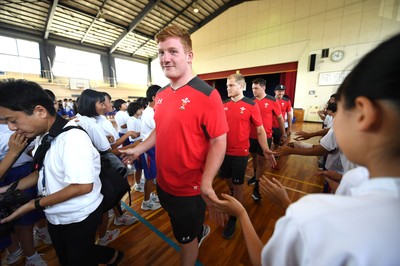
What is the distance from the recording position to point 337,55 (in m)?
9.83

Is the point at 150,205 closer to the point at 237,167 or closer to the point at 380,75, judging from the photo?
the point at 237,167

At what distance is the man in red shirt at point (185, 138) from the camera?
1176 millimetres

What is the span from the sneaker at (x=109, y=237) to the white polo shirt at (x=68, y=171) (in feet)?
3.78

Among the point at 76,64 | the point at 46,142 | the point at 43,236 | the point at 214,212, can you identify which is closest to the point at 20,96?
the point at 46,142

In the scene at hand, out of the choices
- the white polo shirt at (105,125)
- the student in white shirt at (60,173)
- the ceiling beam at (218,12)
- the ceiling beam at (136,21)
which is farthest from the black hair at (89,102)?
the ceiling beam at (218,12)

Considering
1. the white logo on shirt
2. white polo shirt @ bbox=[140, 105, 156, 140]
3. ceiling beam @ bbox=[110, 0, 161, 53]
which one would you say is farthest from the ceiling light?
the white logo on shirt

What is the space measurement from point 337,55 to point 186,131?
1269cm

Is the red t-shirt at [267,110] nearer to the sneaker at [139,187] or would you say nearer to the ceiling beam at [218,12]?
the sneaker at [139,187]

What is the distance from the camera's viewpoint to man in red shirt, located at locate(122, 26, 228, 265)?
3.86 ft

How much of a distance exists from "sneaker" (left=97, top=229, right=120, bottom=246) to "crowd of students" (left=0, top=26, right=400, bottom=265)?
0.5 inches

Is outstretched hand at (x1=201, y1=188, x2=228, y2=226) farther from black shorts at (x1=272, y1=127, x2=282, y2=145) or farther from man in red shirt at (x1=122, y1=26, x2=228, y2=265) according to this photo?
black shorts at (x1=272, y1=127, x2=282, y2=145)

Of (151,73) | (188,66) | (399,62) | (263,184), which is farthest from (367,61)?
(151,73)

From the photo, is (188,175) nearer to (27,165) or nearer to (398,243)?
(398,243)

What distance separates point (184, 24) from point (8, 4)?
1099 cm
